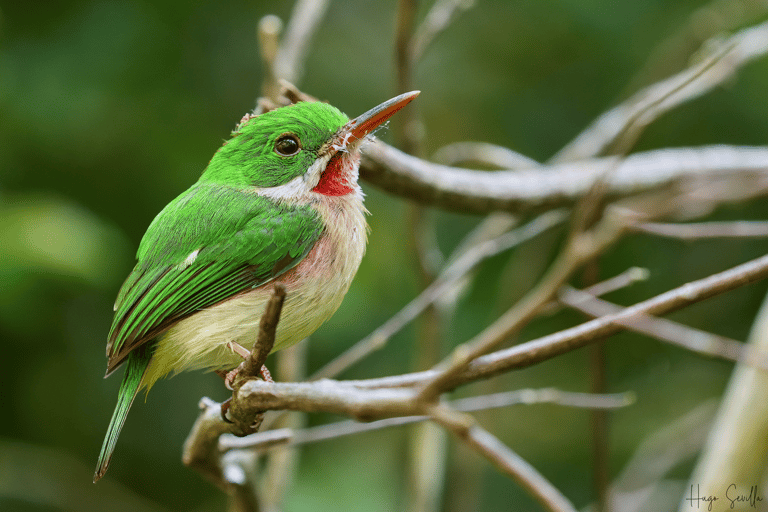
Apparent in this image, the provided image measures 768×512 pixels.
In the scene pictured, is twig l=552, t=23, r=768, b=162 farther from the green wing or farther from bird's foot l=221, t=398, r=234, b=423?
bird's foot l=221, t=398, r=234, b=423

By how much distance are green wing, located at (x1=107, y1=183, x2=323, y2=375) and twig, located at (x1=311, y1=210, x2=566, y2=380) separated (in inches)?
27.8

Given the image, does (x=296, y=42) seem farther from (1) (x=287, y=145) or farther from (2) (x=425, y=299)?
(1) (x=287, y=145)

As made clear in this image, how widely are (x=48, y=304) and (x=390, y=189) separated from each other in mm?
1978

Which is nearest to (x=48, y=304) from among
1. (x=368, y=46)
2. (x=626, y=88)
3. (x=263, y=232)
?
(x=263, y=232)

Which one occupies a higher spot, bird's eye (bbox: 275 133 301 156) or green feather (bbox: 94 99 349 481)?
bird's eye (bbox: 275 133 301 156)

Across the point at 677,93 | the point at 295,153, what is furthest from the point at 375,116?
the point at 677,93

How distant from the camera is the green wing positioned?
120cm

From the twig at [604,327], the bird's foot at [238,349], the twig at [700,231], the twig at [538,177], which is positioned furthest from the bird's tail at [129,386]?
the twig at [700,231]

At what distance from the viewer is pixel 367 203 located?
153 inches

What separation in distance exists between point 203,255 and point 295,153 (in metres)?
0.26

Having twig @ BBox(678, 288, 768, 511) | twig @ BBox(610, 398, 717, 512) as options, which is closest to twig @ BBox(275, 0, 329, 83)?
twig @ BBox(678, 288, 768, 511)

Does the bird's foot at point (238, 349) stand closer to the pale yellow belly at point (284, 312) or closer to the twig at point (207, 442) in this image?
the pale yellow belly at point (284, 312)

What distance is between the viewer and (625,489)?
12.7 feet

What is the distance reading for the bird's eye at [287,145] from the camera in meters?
1.29
